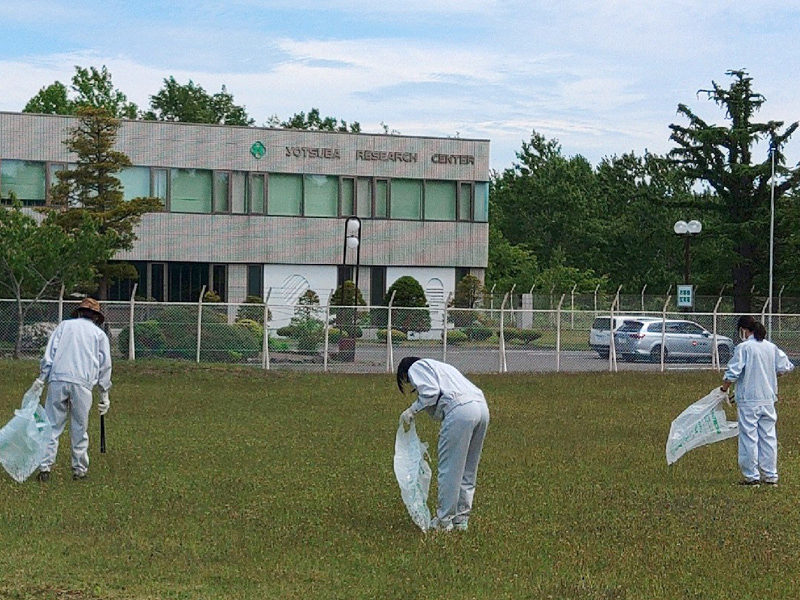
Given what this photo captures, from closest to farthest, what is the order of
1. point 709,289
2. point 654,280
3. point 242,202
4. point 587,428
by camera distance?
1. point 587,428
2. point 242,202
3. point 709,289
4. point 654,280

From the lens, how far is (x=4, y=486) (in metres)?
12.9

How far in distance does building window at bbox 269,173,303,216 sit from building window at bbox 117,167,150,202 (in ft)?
16.1

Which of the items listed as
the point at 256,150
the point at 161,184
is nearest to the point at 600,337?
the point at 256,150

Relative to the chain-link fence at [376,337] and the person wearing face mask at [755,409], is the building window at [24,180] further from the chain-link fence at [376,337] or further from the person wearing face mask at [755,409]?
the person wearing face mask at [755,409]

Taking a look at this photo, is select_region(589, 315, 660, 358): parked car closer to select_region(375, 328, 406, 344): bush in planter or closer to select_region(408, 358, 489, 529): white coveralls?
select_region(375, 328, 406, 344): bush in planter

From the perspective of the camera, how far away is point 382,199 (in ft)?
175

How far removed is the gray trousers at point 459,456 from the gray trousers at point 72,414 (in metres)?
4.33

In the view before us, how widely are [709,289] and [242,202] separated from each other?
22648 millimetres

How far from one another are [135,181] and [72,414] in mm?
36833

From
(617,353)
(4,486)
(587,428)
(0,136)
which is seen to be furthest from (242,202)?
(4,486)

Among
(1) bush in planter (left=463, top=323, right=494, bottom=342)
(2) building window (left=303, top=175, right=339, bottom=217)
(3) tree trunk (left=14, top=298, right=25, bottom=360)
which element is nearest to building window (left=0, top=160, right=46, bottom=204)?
(2) building window (left=303, top=175, right=339, bottom=217)

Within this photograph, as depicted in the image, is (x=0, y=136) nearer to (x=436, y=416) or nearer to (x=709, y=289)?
(x=709, y=289)

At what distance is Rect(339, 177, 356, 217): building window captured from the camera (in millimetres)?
52531

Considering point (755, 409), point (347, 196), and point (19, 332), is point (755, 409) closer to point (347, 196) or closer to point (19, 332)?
point (19, 332)
